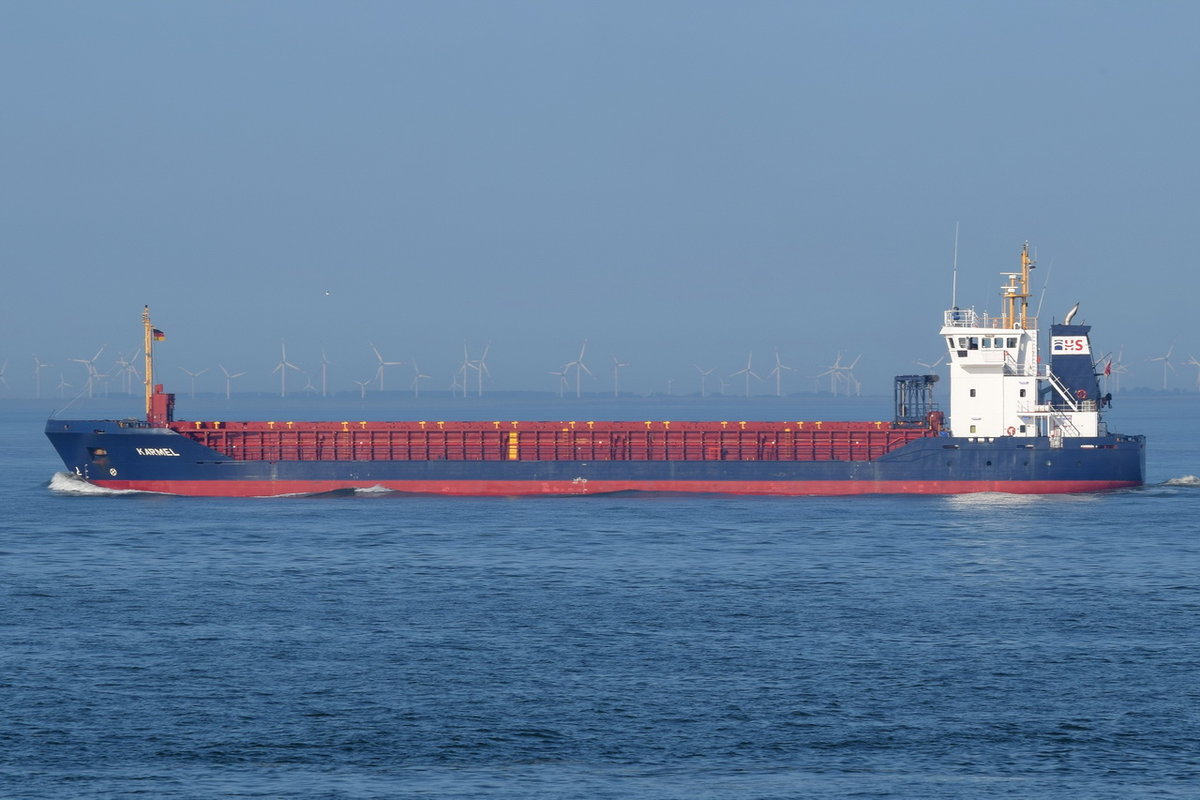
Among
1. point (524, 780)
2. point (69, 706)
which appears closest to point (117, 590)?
point (69, 706)

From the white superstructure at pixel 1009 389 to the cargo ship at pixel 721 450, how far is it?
0.07 metres

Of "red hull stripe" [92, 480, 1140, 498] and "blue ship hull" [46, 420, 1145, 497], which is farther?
"red hull stripe" [92, 480, 1140, 498]

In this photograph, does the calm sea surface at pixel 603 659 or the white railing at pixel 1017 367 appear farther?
the white railing at pixel 1017 367

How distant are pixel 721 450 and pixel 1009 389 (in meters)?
13.6

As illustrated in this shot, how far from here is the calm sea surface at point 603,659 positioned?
2419 cm

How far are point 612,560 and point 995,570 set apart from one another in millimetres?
12356

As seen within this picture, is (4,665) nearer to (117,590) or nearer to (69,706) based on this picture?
(69,706)

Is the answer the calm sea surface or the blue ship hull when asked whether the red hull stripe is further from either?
the calm sea surface

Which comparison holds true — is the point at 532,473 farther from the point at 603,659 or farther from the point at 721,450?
the point at 603,659

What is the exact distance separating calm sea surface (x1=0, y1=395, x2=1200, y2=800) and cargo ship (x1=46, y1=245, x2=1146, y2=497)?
25.6ft

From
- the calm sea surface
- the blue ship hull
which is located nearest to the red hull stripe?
the blue ship hull

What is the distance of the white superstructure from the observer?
2542 inches

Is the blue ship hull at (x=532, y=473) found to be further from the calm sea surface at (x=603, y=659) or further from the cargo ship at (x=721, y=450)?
the calm sea surface at (x=603, y=659)

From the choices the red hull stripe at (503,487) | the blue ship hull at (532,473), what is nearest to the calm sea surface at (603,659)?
the blue ship hull at (532,473)
